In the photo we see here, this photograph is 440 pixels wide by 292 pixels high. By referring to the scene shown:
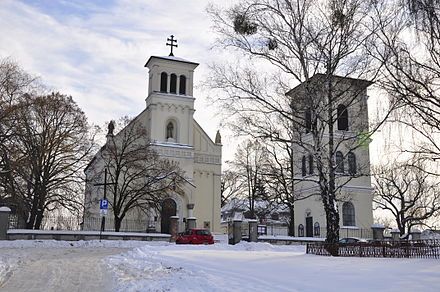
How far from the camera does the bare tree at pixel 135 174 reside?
35.1m

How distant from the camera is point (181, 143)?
4203cm

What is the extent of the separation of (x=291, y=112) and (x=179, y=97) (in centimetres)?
2298

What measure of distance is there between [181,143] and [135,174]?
24.8 ft

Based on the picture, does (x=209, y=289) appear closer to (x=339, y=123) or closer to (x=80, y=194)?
(x=80, y=194)

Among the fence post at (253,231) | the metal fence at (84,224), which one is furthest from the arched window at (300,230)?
the metal fence at (84,224)

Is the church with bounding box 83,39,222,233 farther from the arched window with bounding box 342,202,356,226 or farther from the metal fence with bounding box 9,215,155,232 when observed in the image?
the arched window with bounding box 342,202,356,226

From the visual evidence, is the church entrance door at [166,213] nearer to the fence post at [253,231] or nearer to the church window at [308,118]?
the fence post at [253,231]

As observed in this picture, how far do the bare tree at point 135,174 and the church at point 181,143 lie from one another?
193 cm

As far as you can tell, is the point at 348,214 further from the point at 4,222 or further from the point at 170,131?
the point at 4,222

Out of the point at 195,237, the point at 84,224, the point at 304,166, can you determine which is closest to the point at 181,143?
the point at 304,166

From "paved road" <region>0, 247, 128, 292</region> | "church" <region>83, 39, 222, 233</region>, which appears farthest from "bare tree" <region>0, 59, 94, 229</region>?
"paved road" <region>0, 247, 128, 292</region>

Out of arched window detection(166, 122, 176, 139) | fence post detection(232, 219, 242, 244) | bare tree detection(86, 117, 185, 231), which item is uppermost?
arched window detection(166, 122, 176, 139)

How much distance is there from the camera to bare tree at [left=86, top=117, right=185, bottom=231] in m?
35.1

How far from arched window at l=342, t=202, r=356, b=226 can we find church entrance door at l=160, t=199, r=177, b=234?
1383 cm
